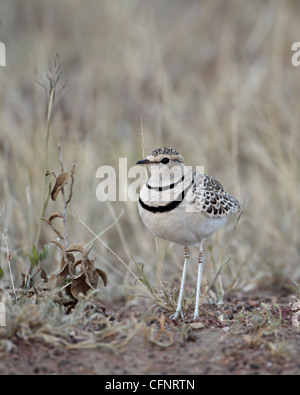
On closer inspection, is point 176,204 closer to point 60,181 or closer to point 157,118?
point 60,181

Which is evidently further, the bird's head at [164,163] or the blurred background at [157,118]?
the blurred background at [157,118]

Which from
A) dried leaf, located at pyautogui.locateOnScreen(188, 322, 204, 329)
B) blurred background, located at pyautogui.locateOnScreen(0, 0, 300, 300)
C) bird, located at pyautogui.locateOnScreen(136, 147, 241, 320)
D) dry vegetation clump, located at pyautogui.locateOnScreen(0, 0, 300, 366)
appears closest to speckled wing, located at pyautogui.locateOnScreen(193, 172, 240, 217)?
bird, located at pyautogui.locateOnScreen(136, 147, 241, 320)

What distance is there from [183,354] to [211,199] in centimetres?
90

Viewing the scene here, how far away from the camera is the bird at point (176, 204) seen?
3020 millimetres

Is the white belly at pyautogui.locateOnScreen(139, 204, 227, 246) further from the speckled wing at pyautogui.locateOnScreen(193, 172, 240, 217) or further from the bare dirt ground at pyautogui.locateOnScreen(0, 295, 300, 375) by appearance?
the bare dirt ground at pyautogui.locateOnScreen(0, 295, 300, 375)

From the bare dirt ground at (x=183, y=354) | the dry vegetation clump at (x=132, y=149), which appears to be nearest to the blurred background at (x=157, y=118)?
the dry vegetation clump at (x=132, y=149)

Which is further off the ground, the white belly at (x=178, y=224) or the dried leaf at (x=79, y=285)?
the white belly at (x=178, y=224)

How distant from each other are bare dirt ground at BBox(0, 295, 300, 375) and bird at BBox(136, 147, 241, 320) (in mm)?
381

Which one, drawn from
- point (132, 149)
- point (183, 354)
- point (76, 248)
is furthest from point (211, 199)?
point (132, 149)

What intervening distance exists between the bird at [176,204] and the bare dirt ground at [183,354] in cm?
38

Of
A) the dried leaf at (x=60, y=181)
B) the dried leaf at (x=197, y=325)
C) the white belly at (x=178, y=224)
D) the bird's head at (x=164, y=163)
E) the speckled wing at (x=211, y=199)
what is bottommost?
the dried leaf at (x=197, y=325)

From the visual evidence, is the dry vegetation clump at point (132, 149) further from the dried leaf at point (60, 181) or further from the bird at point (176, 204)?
the bird at point (176, 204)

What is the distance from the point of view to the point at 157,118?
5961mm
